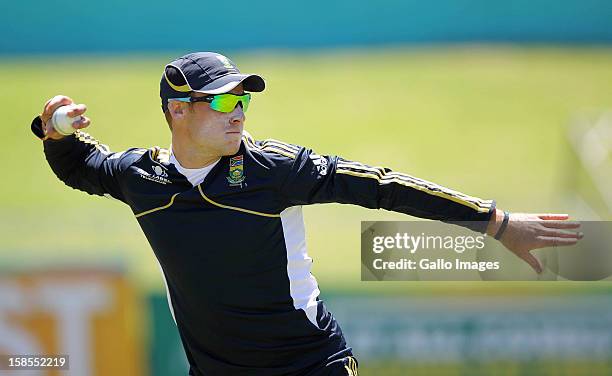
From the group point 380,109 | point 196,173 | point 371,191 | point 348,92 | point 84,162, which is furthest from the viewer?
point 348,92

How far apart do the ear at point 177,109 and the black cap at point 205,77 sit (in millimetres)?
32

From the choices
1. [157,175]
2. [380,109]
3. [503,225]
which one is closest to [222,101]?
[157,175]

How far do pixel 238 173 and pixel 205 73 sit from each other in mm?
367

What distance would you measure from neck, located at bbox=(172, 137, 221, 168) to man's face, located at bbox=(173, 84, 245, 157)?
2 centimetres

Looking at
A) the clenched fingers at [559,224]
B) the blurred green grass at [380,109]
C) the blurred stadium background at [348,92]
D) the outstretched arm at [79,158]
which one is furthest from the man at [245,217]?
the blurred green grass at [380,109]

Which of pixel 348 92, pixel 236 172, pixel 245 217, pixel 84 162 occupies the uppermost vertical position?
pixel 348 92

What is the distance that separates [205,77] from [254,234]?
57 centimetres

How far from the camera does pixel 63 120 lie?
3.87 meters

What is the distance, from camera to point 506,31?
12188mm

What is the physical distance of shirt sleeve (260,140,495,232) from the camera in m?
3.63

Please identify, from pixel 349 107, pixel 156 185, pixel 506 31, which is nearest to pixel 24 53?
pixel 349 107

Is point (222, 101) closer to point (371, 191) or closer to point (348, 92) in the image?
point (371, 191)

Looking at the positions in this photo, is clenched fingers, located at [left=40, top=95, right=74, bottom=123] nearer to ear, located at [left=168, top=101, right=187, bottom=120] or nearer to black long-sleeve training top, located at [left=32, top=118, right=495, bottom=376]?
black long-sleeve training top, located at [left=32, top=118, right=495, bottom=376]

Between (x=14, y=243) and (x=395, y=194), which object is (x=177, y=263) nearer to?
(x=395, y=194)
